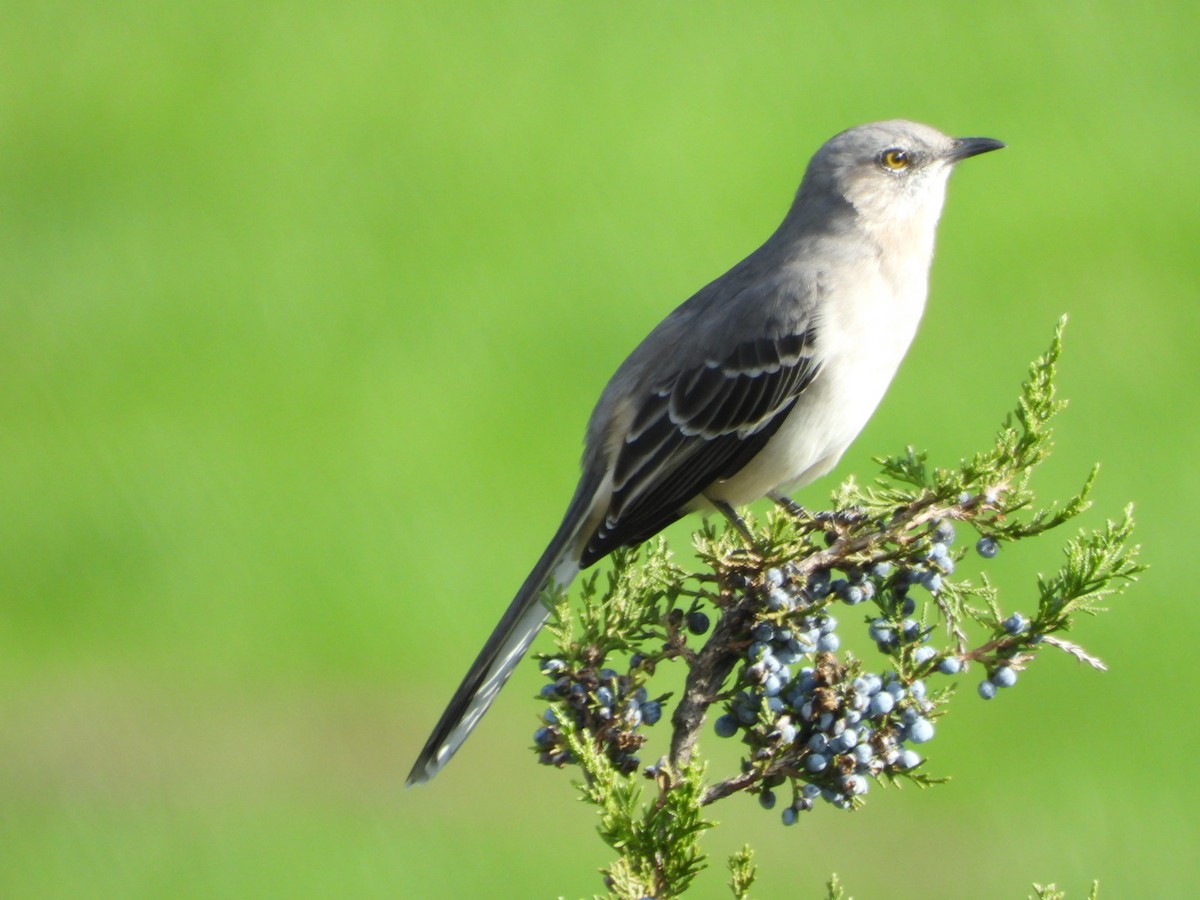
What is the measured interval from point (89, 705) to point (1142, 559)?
5931 millimetres

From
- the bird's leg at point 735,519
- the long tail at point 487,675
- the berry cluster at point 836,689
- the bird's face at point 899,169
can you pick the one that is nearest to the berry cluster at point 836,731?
the berry cluster at point 836,689

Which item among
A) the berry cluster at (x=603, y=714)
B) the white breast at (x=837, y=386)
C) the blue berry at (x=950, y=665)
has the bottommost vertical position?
the blue berry at (x=950, y=665)

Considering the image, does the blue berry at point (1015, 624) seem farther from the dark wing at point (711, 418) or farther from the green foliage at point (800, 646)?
the dark wing at point (711, 418)

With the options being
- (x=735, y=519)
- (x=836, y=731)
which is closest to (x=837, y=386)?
(x=735, y=519)

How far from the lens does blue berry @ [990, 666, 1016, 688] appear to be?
124 inches

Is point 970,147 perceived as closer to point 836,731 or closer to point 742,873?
point 836,731

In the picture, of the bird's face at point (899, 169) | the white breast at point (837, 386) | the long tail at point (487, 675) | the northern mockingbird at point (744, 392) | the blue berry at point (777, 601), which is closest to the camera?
the blue berry at point (777, 601)

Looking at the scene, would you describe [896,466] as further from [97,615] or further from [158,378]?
[158,378]

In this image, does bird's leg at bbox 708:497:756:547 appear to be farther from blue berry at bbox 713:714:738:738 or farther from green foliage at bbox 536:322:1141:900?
blue berry at bbox 713:714:738:738

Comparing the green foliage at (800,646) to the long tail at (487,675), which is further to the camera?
the long tail at (487,675)

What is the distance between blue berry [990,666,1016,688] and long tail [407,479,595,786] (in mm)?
1258

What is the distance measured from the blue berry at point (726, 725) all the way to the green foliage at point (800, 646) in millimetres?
10

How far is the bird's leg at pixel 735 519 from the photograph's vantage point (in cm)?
363

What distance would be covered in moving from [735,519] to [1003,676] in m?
1.11
